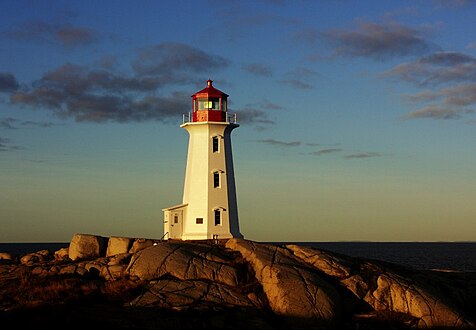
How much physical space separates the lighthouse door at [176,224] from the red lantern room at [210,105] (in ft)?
22.0

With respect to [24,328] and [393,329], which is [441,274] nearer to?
[393,329]

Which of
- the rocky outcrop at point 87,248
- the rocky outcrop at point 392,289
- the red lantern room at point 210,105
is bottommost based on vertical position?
the rocky outcrop at point 392,289

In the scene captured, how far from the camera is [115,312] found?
28062 millimetres

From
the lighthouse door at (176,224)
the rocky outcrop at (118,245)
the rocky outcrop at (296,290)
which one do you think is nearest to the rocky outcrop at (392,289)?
the rocky outcrop at (296,290)

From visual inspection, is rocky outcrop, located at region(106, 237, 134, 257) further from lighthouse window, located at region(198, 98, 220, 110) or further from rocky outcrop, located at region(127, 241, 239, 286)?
lighthouse window, located at region(198, 98, 220, 110)

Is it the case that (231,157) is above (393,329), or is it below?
above

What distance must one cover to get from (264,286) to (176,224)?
2003 cm

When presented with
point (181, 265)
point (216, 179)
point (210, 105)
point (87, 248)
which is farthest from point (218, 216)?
point (181, 265)

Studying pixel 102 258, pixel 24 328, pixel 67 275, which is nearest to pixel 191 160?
pixel 102 258

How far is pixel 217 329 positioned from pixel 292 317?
3.37 meters

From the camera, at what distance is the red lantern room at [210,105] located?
50938 millimetres

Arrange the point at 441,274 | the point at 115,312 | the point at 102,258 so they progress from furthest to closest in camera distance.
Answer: the point at 441,274 < the point at 102,258 < the point at 115,312

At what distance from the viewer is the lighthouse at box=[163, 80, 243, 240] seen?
165ft

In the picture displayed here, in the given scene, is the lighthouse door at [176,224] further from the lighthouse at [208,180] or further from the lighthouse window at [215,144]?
the lighthouse window at [215,144]
